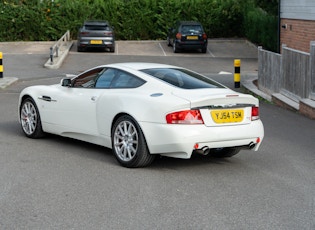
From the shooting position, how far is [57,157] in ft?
30.6

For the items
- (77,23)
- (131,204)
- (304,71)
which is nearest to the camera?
(131,204)

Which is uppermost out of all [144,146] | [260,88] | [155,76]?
[155,76]

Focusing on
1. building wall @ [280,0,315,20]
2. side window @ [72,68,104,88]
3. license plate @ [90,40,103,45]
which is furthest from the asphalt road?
license plate @ [90,40,103,45]

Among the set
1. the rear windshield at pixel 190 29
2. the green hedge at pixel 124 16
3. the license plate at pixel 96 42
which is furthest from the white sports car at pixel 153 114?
the green hedge at pixel 124 16

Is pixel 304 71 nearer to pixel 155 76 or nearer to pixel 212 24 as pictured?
pixel 155 76

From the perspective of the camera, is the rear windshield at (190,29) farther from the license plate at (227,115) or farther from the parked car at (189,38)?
the license plate at (227,115)

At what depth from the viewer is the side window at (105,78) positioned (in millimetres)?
9586

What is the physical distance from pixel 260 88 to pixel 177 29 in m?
17.2

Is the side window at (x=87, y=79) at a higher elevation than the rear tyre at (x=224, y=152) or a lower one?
higher

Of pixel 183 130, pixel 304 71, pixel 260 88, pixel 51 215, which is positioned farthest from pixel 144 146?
pixel 260 88

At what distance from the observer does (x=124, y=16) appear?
41.9 meters

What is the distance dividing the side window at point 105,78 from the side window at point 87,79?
114 millimetres

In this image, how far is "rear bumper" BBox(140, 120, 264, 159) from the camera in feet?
26.9

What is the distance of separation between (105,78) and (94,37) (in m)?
25.6
